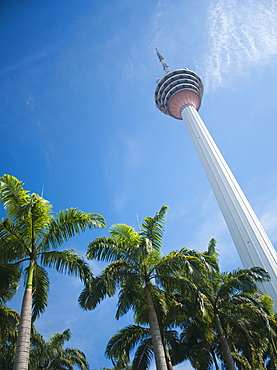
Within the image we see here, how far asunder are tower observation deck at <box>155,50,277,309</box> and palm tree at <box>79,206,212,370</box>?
18942 millimetres

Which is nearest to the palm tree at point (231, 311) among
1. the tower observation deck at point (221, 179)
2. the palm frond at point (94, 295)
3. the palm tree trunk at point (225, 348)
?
the palm tree trunk at point (225, 348)

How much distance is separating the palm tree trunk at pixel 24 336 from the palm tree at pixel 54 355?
1596 cm

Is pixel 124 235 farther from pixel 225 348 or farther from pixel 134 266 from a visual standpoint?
pixel 225 348

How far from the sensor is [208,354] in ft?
64.3

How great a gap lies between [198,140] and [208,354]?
30.5m

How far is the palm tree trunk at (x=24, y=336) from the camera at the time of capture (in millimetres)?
9273

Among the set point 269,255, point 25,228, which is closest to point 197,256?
point 25,228

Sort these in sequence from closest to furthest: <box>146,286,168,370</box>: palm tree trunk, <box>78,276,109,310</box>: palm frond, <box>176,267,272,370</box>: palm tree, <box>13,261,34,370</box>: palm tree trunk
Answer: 1. <box>13,261,34,370</box>: palm tree trunk
2. <box>146,286,168,370</box>: palm tree trunk
3. <box>78,276,109,310</box>: palm frond
4. <box>176,267,272,370</box>: palm tree

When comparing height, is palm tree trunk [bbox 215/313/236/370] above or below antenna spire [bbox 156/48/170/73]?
below

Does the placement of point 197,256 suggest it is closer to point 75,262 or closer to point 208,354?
point 75,262

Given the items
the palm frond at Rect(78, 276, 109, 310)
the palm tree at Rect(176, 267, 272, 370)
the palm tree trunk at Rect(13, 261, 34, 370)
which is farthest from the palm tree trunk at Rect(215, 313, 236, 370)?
the palm tree trunk at Rect(13, 261, 34, 370)

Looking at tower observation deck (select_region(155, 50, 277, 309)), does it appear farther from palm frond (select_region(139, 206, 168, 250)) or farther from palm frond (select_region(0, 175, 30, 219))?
palm frond (select_region(0, 175, 30, 219))

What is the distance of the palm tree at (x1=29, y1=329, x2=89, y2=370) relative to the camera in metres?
24.4

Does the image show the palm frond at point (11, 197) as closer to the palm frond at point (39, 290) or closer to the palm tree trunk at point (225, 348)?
the palm frond at point (39, 290)
